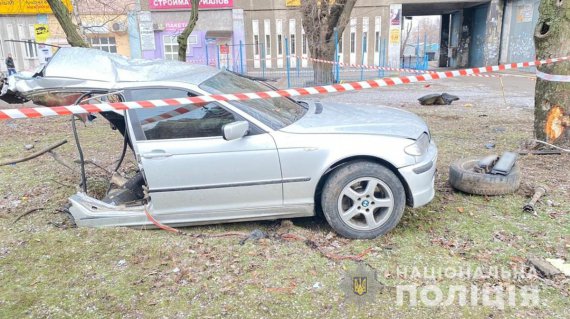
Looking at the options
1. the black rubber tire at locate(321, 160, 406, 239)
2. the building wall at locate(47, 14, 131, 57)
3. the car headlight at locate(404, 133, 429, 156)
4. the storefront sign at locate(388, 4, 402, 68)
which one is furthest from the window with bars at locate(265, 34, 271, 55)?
the black rubber tire at locate(321, 160, 406, 239)

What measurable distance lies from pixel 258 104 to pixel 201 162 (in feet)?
2.65

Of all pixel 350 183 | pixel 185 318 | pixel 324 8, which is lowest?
pixel 185 318

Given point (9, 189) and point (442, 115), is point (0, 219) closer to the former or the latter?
point (9, 189)

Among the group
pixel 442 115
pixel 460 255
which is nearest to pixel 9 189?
pixel 460 255

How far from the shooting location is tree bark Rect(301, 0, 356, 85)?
539 inches

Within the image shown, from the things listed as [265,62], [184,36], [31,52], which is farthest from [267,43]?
[184,36]

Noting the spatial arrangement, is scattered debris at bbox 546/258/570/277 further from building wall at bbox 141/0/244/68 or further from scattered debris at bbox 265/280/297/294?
building wall at bbox 141/0/244/68

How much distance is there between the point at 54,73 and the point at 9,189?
258cm

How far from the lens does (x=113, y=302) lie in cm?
304

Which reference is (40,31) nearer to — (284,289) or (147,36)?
(147,36)

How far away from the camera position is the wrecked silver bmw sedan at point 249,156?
3650mm

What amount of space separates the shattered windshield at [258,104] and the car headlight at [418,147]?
3.56 feet

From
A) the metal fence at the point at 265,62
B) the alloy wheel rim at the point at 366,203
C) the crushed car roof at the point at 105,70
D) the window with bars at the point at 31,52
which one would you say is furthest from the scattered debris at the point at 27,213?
the window with bars at the point at 31,52

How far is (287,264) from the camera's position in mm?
3410
